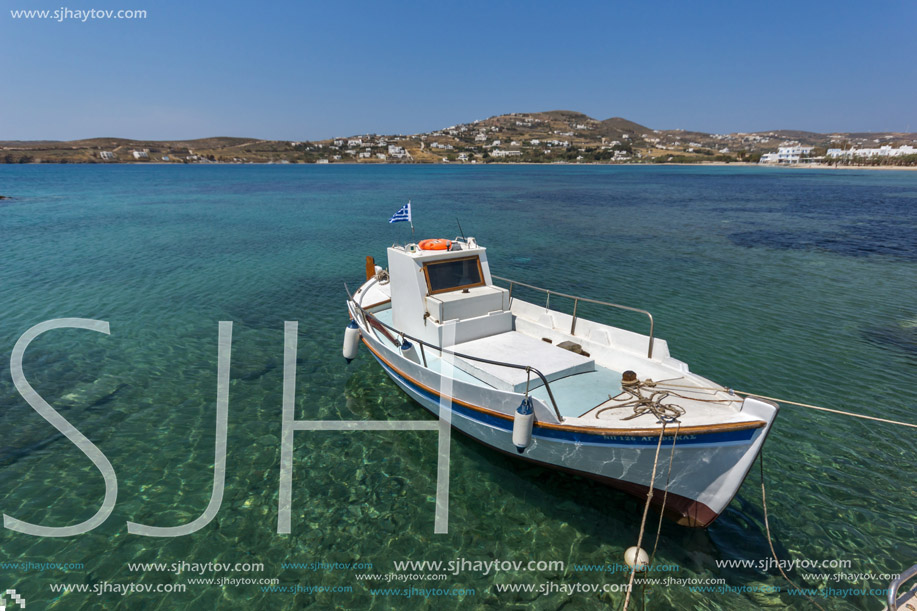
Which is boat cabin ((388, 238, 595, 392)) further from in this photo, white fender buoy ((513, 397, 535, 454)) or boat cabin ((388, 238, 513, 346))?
white fender buoy ((513, 397, 535, 454))

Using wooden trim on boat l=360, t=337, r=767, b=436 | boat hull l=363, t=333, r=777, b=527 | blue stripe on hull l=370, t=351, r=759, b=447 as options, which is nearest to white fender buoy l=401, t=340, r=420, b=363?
boat hull l=363, t=333, r=777, b=527

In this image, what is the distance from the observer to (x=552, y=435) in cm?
746

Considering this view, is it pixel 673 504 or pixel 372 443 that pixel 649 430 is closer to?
pixel 673 504

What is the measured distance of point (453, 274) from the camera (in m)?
11.3

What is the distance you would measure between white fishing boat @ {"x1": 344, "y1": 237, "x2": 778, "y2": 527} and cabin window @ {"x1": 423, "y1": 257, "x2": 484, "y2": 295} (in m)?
0.03

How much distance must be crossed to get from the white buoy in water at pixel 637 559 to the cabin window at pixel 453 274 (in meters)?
6.89

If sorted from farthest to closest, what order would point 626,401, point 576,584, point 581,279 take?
point 581,279, point 626,401, point 576,584

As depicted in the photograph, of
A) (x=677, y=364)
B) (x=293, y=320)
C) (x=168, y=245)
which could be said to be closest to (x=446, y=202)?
(x=168, y=245)

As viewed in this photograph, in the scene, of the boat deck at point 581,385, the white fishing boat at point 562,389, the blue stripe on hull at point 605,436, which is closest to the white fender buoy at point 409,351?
the white fishing boat at point 562,389

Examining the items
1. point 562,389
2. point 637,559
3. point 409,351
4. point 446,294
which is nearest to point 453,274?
point 446,294

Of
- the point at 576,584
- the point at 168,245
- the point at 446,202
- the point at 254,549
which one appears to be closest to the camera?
the point at 576,584

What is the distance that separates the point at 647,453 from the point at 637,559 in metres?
1.76

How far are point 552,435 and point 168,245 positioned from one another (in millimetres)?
33139

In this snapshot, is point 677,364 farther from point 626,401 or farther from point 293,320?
→ point 293,320
